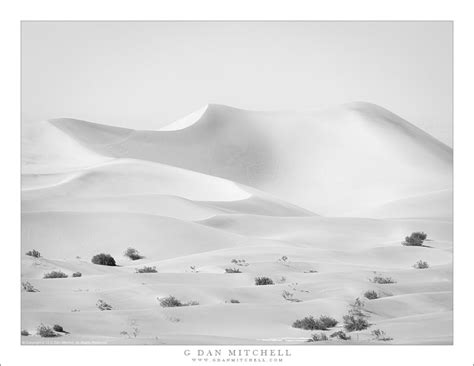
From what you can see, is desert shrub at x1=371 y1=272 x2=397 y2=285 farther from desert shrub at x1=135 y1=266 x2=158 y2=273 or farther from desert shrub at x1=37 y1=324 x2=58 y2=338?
desert shrub at x1=37 y1=324 x2=58 y2=338

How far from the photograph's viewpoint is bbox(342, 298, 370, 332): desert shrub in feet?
45.9

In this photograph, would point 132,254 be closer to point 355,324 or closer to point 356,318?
point 356,318

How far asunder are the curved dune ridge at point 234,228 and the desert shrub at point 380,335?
115mm

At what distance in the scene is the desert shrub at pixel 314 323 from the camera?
547 inches

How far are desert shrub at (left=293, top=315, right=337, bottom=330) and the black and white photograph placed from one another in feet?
0.10

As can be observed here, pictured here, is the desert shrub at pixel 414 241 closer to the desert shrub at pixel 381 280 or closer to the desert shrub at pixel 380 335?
the desert shrub at pixel 381 280

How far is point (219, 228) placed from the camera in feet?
106

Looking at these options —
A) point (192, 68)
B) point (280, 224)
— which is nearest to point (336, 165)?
point (280, 224)

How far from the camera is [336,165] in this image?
69.9 meters

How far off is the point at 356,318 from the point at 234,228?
1888cm

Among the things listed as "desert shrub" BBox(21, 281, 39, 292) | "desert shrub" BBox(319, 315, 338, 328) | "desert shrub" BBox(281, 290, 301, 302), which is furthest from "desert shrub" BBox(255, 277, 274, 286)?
"desert shrub" BBox(21, 281, 39, 292)

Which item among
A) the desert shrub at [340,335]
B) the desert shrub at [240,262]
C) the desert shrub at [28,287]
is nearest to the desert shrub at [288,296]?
the desert shrub at [340,335]
